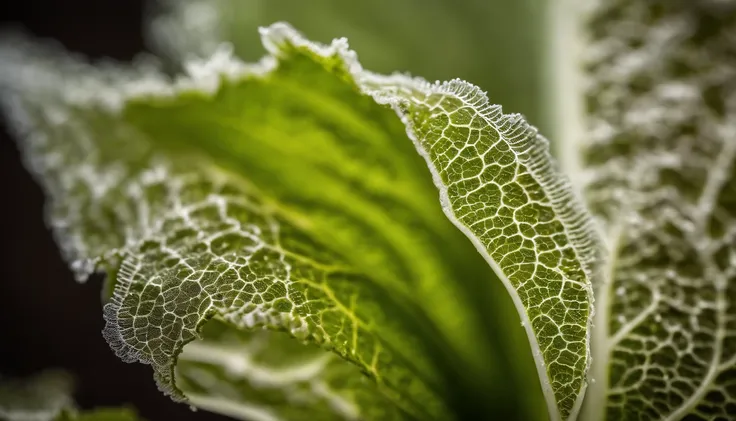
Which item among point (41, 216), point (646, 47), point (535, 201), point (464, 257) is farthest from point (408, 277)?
point (41, 216)

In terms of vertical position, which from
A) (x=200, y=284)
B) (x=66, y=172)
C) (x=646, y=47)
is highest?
(x=646, y=47)

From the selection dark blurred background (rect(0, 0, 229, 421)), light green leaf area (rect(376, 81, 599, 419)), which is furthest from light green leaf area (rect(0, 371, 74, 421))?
light green leaf area (rect(376, 81, 599, 419))

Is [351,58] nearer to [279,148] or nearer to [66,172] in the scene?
[279,148]

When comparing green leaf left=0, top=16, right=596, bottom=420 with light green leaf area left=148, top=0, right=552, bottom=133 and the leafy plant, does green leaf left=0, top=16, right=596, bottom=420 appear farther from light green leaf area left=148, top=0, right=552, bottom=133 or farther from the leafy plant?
light green leaf area left=148, top=0, right=552, bottom=133

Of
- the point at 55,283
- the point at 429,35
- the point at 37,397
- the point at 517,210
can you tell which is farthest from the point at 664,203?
the point at 55,283

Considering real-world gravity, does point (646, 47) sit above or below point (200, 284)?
above

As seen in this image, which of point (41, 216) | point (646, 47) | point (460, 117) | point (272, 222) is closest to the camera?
point (460, 117)

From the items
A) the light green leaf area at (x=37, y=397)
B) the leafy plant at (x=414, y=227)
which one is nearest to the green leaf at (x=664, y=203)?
the leafy plant at (x=414, y=227)

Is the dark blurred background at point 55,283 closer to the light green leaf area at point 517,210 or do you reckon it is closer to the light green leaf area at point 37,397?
the light green leaf area at point 37,397
